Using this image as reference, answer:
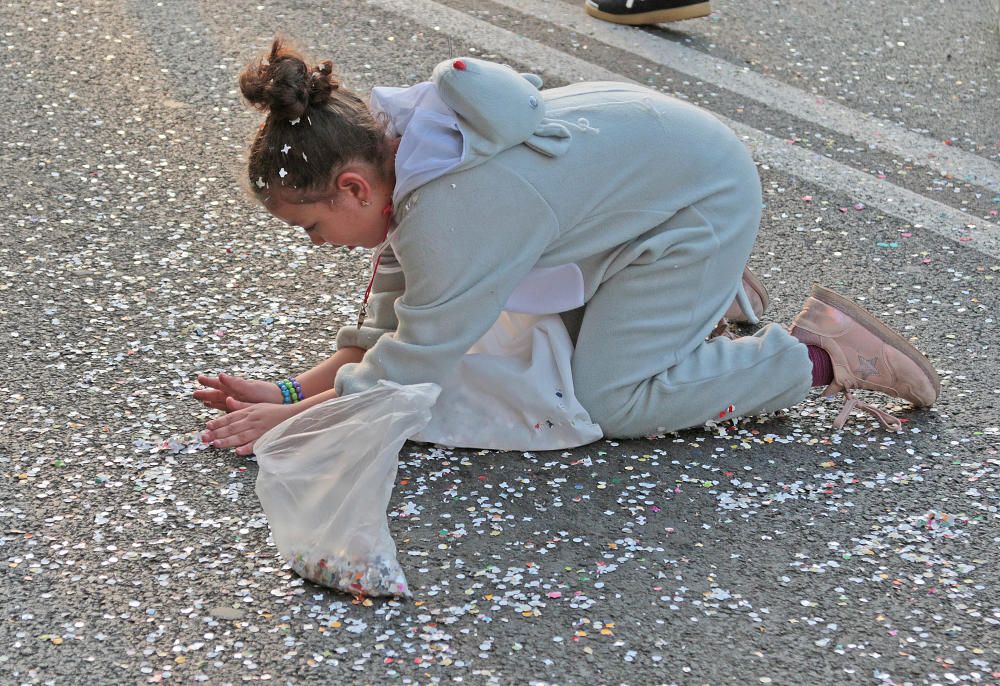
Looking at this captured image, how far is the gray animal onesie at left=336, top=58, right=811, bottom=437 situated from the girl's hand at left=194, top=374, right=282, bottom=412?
0.17m

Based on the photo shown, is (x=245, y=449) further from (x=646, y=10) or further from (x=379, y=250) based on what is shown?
(x=646, y=10)

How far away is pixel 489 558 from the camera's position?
199cm

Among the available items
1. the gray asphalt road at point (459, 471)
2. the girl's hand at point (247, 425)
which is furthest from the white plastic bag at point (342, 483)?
the girl's hand at point (247, 425)

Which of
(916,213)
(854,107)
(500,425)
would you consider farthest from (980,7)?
(500,425)

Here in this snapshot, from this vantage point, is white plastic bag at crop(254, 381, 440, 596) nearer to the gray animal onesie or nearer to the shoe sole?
the gray animal onesie

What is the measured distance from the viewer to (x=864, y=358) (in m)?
2.39

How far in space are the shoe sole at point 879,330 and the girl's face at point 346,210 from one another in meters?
0.92

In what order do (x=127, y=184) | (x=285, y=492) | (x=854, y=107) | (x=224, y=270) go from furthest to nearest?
(x=854, y=107) → (x=127, y=184) → (x=224, y=270) → (x=285, y=492)

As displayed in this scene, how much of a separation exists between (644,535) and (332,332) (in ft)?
3.08

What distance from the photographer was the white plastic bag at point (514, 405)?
7.41ft

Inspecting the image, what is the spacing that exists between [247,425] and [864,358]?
1.21 metres

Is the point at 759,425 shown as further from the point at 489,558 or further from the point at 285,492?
the point at 285,492

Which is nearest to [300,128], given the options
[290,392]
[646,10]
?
[290,392]

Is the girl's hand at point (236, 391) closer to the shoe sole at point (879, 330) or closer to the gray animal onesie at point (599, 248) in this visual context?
the gray animal onesie at point (599, 248)
